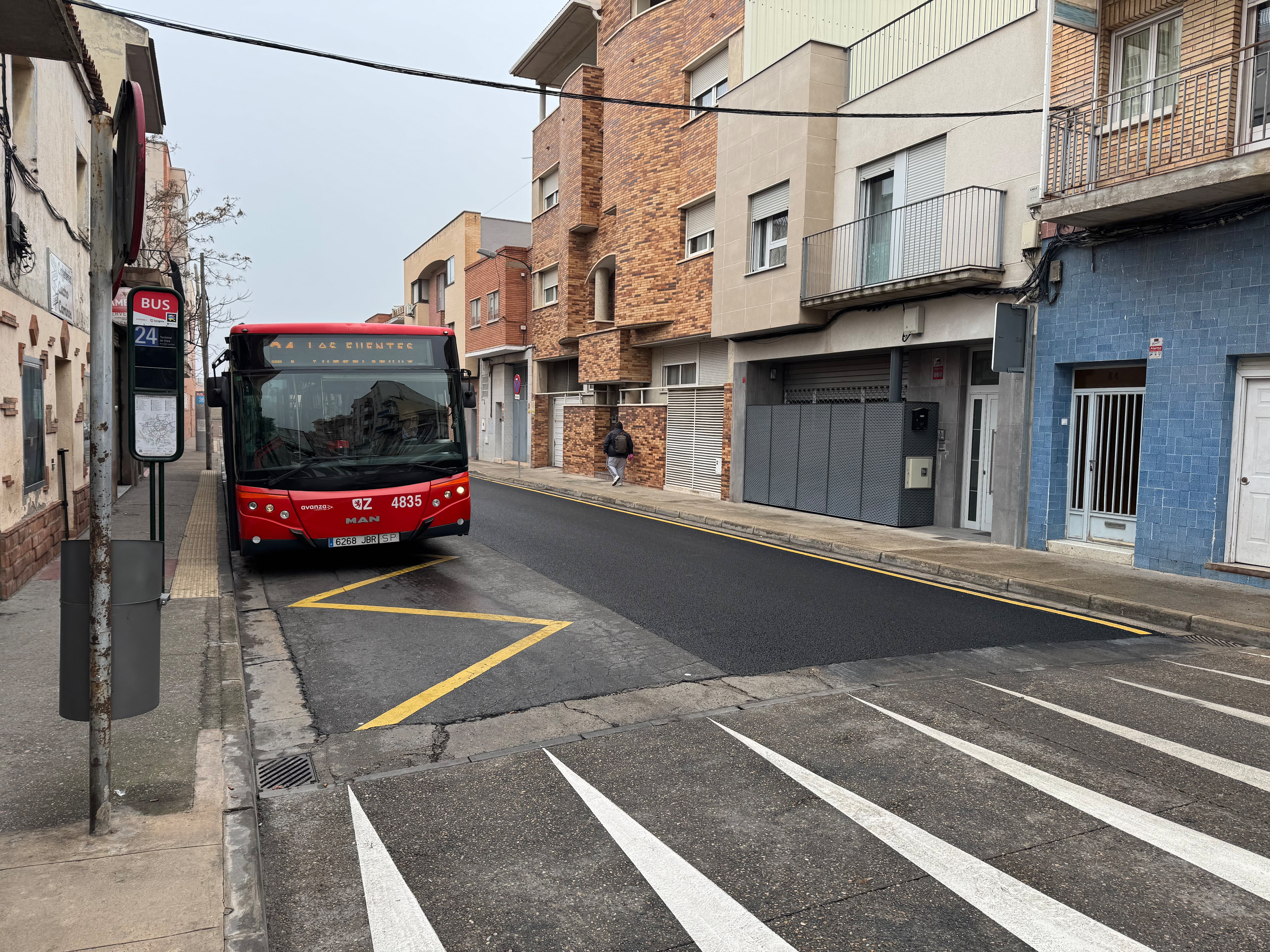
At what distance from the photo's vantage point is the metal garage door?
21.3 metres

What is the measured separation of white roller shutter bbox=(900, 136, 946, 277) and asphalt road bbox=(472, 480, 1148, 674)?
17.0 ft

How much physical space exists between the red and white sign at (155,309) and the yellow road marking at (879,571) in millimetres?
7755

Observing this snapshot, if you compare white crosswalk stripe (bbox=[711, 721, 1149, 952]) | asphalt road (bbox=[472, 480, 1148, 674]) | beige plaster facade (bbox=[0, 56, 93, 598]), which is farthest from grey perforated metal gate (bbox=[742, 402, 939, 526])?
beige plaster facade (bbox=[0, 56, 93, 598])

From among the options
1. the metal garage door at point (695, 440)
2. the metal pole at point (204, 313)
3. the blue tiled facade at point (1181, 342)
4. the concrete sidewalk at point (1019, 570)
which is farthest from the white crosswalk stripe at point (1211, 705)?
the metal pole at point (204, 313)

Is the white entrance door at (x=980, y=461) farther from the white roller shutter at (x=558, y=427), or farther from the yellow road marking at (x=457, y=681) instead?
the white roller shutter at (x=558, y=427)

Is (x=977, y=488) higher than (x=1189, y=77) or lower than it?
lower

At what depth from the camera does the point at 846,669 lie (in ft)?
21.2

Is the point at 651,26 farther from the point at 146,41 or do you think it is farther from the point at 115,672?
the point at 115,672

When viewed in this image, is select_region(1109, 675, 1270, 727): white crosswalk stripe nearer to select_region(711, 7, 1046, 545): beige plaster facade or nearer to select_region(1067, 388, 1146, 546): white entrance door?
select_region(1067, 388, 1146, 546): white entrance door

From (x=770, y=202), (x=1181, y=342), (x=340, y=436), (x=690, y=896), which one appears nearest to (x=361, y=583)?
(x=340, y=436)

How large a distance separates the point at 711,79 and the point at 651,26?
287 cm

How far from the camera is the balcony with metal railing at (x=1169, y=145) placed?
958cm

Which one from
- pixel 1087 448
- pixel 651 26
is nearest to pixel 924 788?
pixel 1087 448

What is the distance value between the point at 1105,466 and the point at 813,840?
32.7ft
